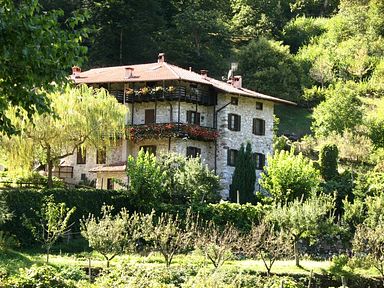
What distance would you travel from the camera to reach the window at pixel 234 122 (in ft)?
178

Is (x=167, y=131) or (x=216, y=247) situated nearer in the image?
(x=216, y=247)

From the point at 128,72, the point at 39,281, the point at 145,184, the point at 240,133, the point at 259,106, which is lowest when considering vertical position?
the point at 39,281

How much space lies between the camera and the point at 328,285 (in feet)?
113

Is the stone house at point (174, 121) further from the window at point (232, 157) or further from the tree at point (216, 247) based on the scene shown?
the tree at point (216, 247)

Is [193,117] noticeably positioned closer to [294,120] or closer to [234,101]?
→ [234,101]

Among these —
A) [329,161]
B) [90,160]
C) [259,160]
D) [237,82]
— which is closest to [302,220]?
[329,161]

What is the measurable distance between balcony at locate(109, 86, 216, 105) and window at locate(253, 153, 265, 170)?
468 cm

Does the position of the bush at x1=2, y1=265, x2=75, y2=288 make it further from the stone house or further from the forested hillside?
the forested hillside

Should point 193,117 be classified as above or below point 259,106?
below

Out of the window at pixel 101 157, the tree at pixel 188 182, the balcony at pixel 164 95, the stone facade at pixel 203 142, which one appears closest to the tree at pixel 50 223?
the tree at pixel 188 182

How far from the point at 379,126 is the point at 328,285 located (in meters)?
33.7

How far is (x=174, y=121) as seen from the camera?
2040 inches

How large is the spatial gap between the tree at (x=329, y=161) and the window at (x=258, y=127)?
4.74m

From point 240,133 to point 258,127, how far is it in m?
1.79
